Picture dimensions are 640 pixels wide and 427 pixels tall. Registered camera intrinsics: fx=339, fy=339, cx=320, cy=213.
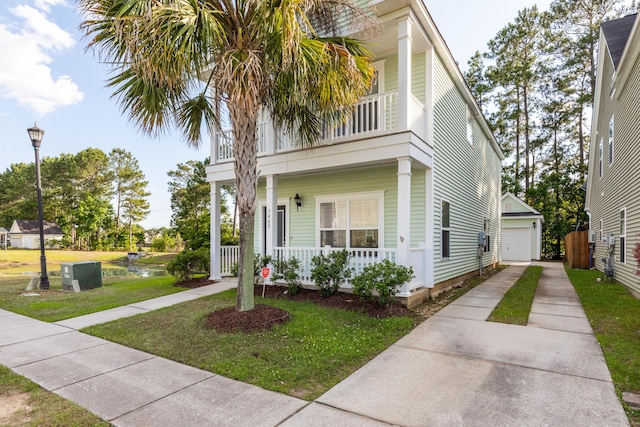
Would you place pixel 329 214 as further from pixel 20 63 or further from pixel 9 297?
pixel 20 63

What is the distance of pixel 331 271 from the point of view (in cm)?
710

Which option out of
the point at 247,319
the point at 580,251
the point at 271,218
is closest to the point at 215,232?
the point at 271,218

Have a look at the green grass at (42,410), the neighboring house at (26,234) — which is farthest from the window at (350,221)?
the neighboring house at (26,234)

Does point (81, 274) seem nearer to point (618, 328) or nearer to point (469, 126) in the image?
point (618, 328)

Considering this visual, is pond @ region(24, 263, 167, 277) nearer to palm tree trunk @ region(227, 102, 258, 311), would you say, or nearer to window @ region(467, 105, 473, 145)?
palm tree trunk @ region(227, 102, 258, 311)

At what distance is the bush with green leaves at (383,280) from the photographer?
20.3 ft

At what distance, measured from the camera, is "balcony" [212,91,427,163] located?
725 cm

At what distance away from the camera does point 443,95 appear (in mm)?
9203

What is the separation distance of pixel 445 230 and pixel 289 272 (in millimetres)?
4395

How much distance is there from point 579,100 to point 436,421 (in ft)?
94.3

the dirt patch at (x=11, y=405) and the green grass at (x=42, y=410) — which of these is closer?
the green grass at (x=42, y=410)

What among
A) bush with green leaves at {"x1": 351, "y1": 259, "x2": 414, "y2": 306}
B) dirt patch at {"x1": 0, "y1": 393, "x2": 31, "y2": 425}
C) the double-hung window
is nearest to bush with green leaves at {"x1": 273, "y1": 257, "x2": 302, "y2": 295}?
bush with green leaves at {"x1": 351, "y1": 259, "x2": 414, "y2": 306}

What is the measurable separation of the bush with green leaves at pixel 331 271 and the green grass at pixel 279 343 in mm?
702

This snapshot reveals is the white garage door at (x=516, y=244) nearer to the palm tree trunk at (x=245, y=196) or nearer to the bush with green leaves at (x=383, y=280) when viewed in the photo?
the bush with green leaves at (x=383, y=280)
